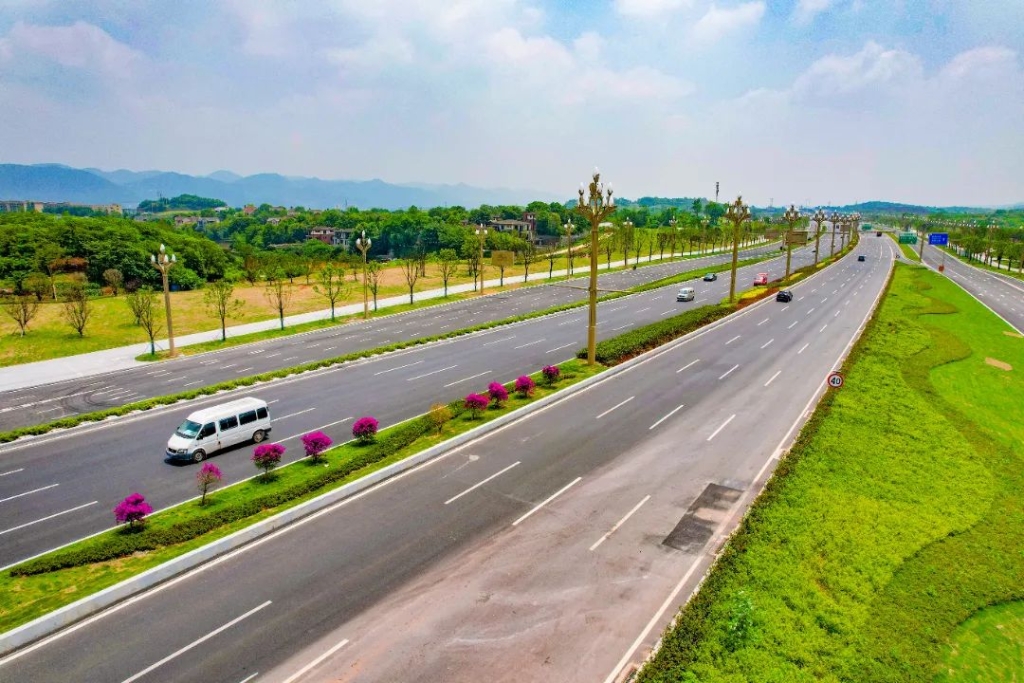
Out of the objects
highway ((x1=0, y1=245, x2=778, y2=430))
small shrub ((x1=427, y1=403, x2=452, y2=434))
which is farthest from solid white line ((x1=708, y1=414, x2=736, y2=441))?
highway ((x1=0, y1=245, x2=778, y2=430))

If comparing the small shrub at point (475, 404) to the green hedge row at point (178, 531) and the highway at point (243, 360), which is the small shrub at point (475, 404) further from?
the highway at point (243, 360)

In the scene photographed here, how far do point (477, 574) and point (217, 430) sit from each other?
45.7 ft

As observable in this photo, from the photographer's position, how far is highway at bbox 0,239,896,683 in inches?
475

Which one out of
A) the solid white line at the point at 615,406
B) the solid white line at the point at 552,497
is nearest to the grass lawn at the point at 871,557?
the solid white line at the point at 552,497

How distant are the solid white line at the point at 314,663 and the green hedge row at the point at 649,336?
24405 mm

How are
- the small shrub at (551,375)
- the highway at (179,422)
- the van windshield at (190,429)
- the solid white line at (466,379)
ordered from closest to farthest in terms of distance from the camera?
1. the highway at (179,422)
2. the van windshield at (190,429)
3. the small shrub at (551,375)
4. the solid white line at (466,379)

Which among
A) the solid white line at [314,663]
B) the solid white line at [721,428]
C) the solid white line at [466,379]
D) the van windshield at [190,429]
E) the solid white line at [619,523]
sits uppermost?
the van windshield at [190,429]

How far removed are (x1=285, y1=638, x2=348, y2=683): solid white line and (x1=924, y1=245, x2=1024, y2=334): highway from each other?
63388 millimetres

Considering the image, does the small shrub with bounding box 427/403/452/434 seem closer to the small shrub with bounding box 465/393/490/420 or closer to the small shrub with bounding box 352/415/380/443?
the small shrub with bounding box 465/393/490/420

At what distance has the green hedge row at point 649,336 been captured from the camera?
35634 millimetres

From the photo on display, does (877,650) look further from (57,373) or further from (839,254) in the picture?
(839,254)

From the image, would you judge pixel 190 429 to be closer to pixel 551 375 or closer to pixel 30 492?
pixel 30 492

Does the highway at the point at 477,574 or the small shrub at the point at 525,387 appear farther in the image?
the small shrub at the point at 525,387

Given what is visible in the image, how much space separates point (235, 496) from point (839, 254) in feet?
415
